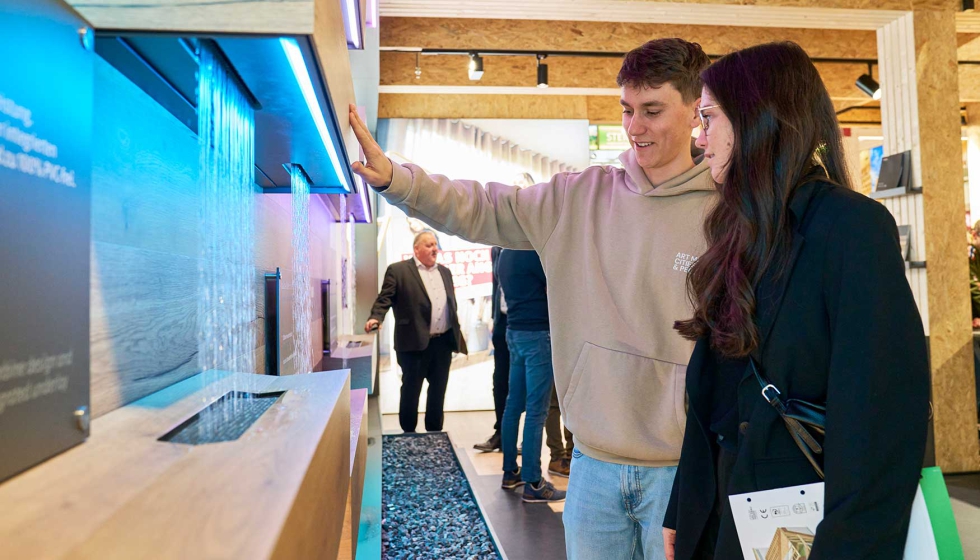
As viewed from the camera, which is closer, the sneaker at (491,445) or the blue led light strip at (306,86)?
the blue led light strip at (306,86)

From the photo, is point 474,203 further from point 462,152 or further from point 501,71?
point 462,152

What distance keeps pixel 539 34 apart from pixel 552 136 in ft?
6.10

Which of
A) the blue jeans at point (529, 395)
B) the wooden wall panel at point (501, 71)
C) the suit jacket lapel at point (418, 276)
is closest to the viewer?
the blue jeans at point (529, 395)

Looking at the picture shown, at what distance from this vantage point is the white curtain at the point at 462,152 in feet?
25.8

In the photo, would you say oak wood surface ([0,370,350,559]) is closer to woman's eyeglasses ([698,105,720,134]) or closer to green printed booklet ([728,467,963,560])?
green printed booklet ([728,467,963,560])

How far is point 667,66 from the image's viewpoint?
170 cm

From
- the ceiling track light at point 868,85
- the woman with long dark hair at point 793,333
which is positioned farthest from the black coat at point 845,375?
the ceiling track light at point 868,85

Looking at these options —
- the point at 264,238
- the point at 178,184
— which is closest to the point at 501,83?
the point at 264,238

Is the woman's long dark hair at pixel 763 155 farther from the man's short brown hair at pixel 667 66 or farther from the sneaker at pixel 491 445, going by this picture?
the sneaker at pixel 491 445

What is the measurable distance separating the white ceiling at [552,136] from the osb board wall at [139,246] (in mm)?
6691

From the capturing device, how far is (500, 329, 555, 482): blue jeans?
426 cm

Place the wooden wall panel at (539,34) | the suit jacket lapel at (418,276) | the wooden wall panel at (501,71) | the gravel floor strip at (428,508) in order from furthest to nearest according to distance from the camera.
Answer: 1. the wooden wall panel at (501,71)
2. the wooden wall panel at (539,34)
3. the suit jacket lapel at (418,276)
4. the gravel floor strip at (428,508)

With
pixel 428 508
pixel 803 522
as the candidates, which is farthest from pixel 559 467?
pixel 803 522

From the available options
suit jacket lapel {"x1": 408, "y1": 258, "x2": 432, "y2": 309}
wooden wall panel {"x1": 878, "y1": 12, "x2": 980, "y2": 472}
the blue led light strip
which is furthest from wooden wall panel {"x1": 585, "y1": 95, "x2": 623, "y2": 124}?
Result: the blue led light strip
